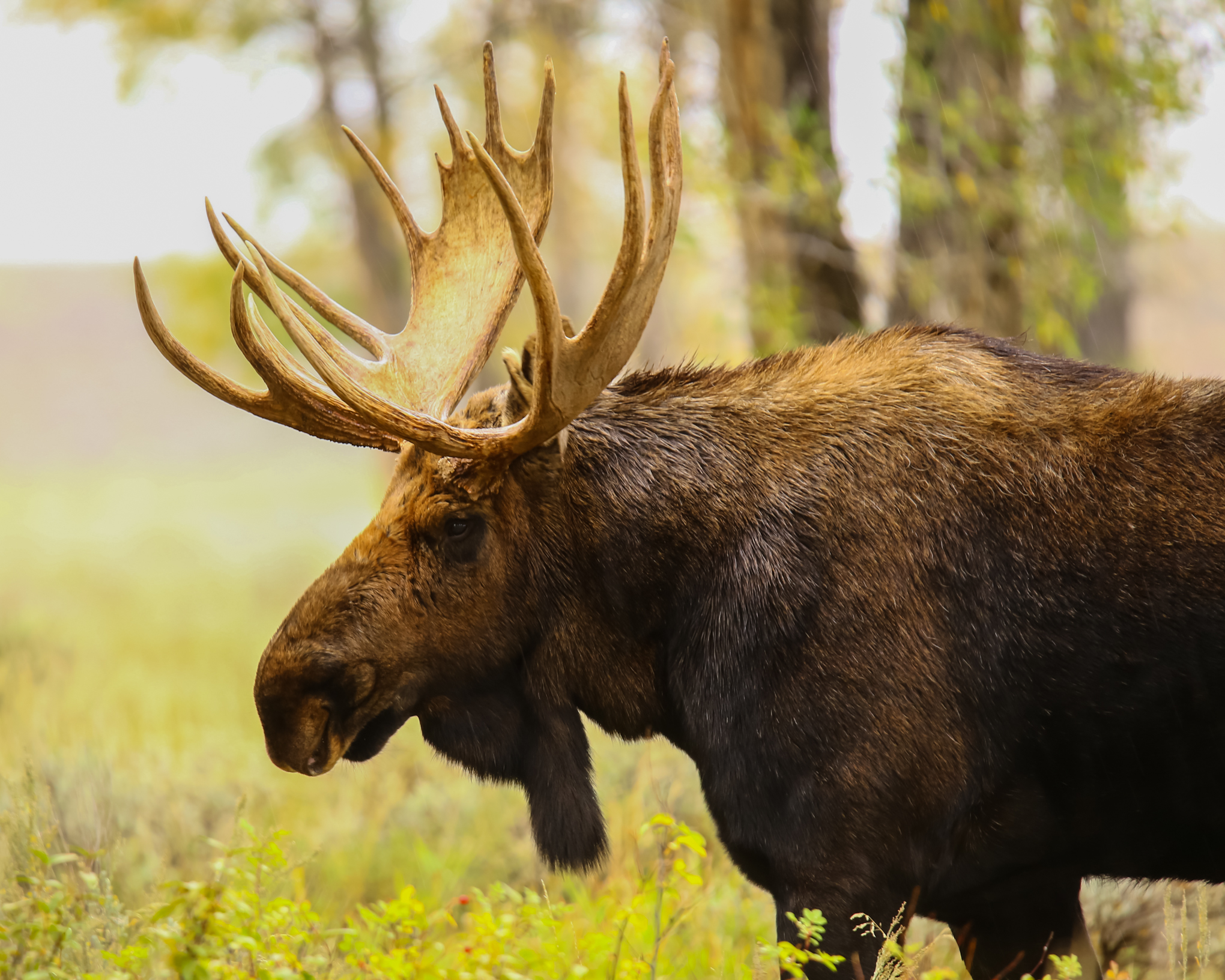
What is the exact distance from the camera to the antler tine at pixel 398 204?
11.1 ft

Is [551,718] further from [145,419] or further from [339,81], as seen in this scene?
[145,419]

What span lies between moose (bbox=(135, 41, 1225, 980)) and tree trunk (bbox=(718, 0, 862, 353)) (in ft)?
11.1

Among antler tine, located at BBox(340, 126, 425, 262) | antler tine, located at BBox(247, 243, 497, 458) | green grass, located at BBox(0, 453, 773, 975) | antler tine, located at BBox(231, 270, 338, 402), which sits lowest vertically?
green grass, located at BBox(0, 453, 773, 975)

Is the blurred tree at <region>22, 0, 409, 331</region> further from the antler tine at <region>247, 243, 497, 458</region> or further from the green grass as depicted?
the antler tine at <region>247, 243, 497, 458</region>

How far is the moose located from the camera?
2426mm

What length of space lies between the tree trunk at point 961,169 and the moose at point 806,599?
3.37 meters

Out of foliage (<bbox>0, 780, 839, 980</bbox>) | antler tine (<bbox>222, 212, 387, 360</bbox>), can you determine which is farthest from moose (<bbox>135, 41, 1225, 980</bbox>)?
foliage (<bbox>0, 780, 839, 980</bbox>)

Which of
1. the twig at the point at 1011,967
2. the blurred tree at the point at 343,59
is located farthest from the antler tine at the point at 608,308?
the blurred tree at the point at 343,59

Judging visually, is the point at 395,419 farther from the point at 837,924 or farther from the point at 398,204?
the point at 837,924

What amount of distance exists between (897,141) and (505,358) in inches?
156

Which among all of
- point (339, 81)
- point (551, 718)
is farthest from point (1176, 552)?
point (339, 81)

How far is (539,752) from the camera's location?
2.89m

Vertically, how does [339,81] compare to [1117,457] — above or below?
above

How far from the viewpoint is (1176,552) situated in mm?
2404
